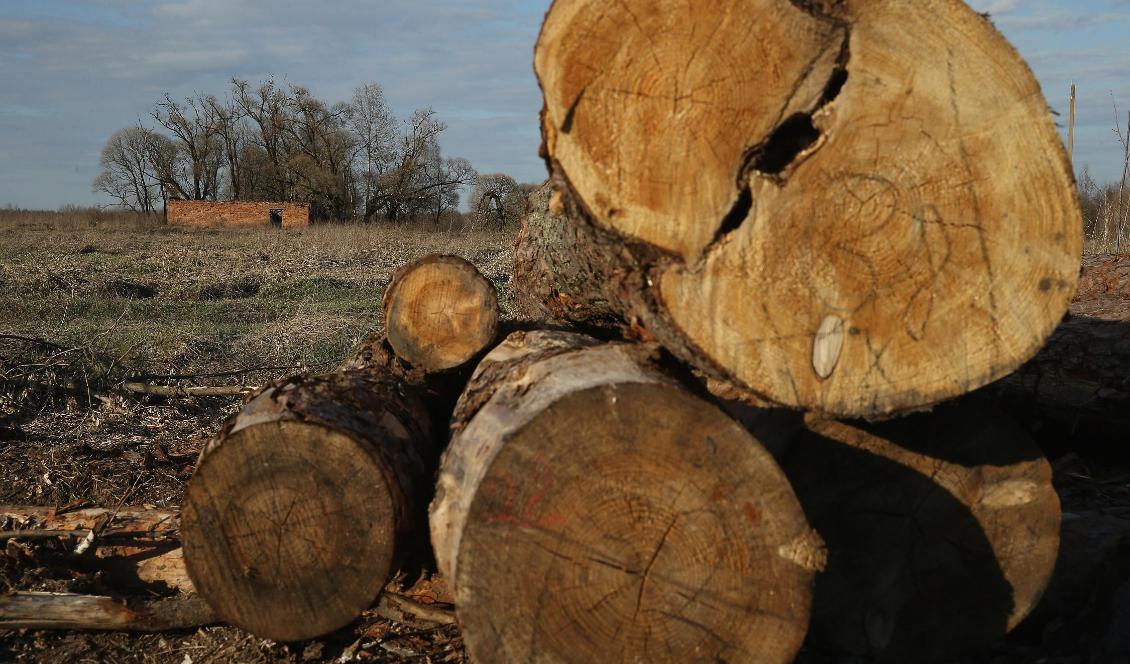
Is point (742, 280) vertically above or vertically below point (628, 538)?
above

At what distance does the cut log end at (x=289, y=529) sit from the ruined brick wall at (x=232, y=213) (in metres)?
27.3

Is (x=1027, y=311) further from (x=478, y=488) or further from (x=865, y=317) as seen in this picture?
(x=478, y=488)

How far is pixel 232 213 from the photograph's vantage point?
30.4m

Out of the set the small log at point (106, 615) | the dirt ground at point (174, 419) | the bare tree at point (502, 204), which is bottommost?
the small log at point (106, 615)

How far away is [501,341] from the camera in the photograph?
402 cm

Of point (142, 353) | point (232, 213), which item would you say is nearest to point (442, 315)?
point (142, 353)

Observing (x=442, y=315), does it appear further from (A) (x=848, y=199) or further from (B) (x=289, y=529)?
(A) (x=848, y=199)

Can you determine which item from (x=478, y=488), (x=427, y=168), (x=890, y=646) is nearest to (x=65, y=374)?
(x=478, y=488)

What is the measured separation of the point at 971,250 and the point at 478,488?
1.40 m

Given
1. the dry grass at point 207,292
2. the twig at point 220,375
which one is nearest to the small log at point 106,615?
the twig at point 220,375

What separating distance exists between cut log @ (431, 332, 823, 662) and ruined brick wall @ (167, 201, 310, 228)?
91.9ft

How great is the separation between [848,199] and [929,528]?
4.53 feet

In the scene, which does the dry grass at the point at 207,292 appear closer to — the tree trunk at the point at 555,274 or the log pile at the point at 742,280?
the tree trunk at the point at 555,274

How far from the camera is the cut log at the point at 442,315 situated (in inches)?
161
